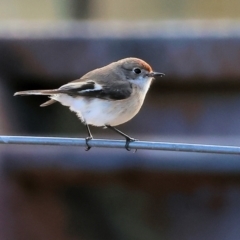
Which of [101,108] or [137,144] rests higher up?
[137,144]

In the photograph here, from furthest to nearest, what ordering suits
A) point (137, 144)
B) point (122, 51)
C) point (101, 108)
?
1. point (122, 51)
2. point (101, 108)
3. point (137, 144)

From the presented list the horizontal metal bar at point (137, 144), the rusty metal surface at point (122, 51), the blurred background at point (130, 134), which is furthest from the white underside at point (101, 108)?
the rusty metal surface at point (122, 51)

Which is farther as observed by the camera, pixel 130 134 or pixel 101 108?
pixel 130 134

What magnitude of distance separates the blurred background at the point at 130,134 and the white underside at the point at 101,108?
70.0 inches

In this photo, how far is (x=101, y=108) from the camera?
3609 millimetres

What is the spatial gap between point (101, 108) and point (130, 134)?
2.65 m

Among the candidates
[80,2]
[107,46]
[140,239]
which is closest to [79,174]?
[140,239]

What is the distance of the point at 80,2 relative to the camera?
964 cm

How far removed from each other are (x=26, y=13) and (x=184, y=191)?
7759mm

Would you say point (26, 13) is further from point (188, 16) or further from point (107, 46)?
point (107, 46)

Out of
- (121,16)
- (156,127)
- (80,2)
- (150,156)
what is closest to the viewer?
(150,156)

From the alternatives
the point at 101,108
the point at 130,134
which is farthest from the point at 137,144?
the point at 130,134

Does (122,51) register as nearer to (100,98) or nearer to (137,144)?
(100,98)

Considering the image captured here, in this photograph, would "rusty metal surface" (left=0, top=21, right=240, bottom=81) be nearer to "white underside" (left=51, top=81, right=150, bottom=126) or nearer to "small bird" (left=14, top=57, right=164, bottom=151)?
"small bird" (left=14, top=57, right=164, bottom=151)
